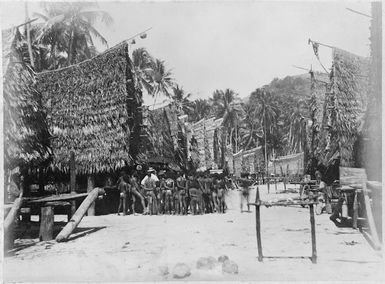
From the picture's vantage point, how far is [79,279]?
6.40 m

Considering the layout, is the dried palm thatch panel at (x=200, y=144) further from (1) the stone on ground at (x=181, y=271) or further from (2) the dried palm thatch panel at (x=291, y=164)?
(1) the stone on ground at (x=181, y=271)

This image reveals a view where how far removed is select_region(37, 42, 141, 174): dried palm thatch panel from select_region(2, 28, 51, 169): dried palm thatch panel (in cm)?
230

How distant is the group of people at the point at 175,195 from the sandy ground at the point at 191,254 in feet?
9.10

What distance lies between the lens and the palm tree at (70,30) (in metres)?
16.2

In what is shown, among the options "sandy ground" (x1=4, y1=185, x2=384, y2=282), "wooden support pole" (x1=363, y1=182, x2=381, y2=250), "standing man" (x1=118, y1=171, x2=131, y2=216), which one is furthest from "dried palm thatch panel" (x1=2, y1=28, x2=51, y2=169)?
"wooden support pole" (x1=363, y1=182, x2=381, y2=250)

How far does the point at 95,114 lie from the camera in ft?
39.0

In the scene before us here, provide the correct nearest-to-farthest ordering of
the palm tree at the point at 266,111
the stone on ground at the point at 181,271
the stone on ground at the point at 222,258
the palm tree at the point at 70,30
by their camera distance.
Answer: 1. the stone on ground at the point at 181,271
2. the stone on ground at the point at 222,258
3. the palm tree at the point at 70,30
4. the palm tree at the point at 266,111

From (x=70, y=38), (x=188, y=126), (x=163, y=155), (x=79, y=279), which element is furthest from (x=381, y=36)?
(x=70, y=38)

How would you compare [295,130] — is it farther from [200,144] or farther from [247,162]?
[200,144]

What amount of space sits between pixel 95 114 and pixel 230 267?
729 cm

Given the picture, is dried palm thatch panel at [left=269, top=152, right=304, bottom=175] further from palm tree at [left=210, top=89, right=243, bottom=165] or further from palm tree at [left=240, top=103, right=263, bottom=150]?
palm tree at [left=240, top=103, right=263, bottom=150]

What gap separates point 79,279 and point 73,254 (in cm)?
76

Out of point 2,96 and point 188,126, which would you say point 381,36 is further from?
point 188,126

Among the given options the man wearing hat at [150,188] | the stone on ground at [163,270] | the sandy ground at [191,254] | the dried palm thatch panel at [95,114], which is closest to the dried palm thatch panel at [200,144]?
the man wearing hat at [150,188]
